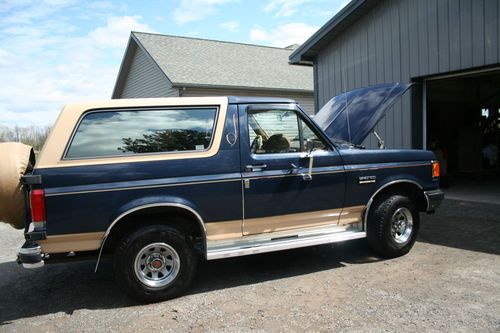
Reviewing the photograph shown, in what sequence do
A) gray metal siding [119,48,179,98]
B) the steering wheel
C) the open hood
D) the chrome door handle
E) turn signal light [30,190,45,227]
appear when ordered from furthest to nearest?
gray metal siding [119,48,179,98]
the open hood
the steering wheel
the chrome door handle
turn signal light [30,190,45,227]

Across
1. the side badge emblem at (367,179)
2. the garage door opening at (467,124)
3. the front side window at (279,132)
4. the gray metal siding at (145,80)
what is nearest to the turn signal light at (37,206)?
the front side window at (279,132)

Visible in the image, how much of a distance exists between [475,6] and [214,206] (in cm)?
736

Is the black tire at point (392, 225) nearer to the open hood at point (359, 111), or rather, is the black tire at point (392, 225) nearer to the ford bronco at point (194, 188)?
the ford bronco at point (194, 188)

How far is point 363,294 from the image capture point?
172 inches

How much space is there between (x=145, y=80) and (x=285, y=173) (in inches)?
668

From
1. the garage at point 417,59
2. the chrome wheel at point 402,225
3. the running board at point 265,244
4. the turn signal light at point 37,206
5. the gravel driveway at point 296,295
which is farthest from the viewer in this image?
the garage at point 417,59

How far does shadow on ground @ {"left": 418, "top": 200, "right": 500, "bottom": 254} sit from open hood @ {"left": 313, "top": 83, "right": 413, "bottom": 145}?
1.97 m

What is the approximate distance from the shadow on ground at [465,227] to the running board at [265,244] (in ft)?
6.54

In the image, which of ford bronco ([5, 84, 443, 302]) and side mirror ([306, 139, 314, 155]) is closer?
ford bronco ([5, 84, 443, 302])

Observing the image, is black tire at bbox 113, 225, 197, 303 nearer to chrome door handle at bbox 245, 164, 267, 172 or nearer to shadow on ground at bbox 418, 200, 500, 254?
chrome door handle at bbox 245, 164, 267, 172

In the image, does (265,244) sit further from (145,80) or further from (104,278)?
(145,80)

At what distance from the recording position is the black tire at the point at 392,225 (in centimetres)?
535

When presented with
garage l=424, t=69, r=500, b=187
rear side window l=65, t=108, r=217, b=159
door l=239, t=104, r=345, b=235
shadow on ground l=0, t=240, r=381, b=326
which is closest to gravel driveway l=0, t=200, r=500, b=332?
shadow on ground l=0, t=240, r=381, b=326

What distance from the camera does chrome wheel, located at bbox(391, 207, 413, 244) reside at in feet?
18.1
